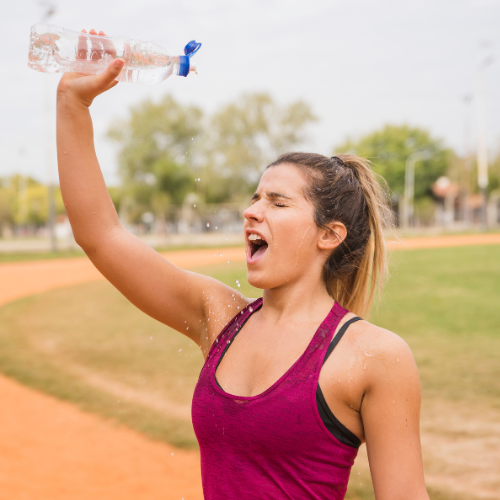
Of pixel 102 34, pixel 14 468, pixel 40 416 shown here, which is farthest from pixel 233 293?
pixel 40 416

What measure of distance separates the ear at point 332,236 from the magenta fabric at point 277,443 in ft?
1.20

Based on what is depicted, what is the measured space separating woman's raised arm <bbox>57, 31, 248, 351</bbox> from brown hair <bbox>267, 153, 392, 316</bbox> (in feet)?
1.26

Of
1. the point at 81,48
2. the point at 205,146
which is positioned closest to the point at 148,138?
the point at 205,146

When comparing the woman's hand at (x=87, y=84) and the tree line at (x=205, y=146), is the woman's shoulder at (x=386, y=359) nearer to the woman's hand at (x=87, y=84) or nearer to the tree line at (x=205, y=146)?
the woman's hand at (x=87, y=84)

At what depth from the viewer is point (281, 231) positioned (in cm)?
184

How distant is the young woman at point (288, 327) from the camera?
1.57 meters

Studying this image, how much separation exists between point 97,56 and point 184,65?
39cm

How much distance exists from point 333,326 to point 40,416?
207 inches

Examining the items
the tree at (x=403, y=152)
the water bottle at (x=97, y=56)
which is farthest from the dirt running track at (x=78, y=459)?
the tree at (x=403, y=152)

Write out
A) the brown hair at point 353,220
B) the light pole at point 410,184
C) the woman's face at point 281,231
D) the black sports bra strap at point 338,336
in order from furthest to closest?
the light pole at point 410,184 < the brown hair at point 353,220 < the woman's face at point 281,231 < the black sports bra strap at point 338,336

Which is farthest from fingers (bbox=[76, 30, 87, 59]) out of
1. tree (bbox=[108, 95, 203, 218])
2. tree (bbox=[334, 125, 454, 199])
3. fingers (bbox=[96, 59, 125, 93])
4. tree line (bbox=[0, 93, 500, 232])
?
tree (bbox=[334, 125, 454, 199])

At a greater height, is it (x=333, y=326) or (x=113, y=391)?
(x=333, y=326)

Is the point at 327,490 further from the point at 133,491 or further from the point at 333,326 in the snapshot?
the point at 133,491

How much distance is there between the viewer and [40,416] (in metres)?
6.10
